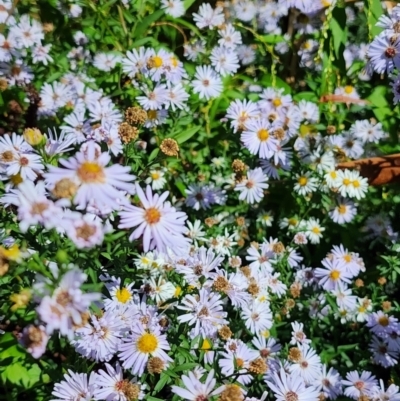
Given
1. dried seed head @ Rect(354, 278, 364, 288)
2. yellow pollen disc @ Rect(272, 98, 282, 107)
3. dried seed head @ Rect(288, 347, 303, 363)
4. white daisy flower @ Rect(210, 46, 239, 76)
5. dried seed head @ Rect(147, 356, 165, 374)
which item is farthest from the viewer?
white daisy flower @ Rect(210, 46, 239, 76)

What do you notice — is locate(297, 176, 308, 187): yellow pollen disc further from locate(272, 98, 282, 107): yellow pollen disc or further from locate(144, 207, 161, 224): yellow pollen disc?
locate(144, 207, 161, 224): yellow pollen disc

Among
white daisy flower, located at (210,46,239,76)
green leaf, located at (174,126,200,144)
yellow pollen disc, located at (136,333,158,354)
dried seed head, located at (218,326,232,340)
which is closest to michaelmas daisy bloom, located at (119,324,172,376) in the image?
yellow pollen disc, located at (136,333,158,354)

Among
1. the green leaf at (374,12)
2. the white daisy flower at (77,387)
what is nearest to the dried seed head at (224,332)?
the white daisy flower at (77,387)

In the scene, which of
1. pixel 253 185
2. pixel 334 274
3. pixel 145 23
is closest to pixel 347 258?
pixel 334 274

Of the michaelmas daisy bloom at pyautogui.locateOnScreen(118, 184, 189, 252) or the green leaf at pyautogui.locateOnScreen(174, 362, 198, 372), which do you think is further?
the green leaf at pyautogui.locateOnScreen(174, 362, 198, 372)

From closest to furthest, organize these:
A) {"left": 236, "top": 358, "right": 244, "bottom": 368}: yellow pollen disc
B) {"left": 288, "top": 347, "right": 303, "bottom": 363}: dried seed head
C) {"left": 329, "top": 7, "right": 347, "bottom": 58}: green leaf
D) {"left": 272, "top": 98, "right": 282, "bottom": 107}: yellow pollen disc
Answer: {"left": 236, "top": 358, "right": 244, "bottom": 368}: yellow pollen disc < {"left": 288, "top": 347, "right": 303, "bottom": 363}: dried seed head < {"left": 272, "top": 98, "right": 282, "bottom": 107}: yellow pollen disc < {"left": 329, "top": 7, "right": 347, "bottom": 58}: green leaf

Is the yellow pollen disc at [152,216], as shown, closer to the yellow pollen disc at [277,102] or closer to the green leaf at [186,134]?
the green leaf at [186,134]

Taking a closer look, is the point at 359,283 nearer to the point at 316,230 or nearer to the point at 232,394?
the point at 316,230
